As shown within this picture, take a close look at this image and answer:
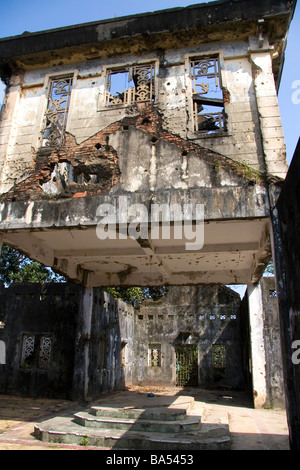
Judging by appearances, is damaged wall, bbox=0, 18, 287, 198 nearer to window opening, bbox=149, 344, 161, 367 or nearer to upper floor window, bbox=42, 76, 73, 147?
upper floor window, bbox=42, 76, 73, 147

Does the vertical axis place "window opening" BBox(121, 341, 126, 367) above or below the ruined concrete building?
below

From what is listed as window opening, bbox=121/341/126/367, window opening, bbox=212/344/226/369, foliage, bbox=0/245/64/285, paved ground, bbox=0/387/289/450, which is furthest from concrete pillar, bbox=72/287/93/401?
foliage, bbox=0/245/64/285

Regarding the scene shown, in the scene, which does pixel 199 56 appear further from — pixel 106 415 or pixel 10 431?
pixel 10 431

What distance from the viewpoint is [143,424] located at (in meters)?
6.43

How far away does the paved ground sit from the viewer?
597cm

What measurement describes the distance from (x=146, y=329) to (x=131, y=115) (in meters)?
13.2

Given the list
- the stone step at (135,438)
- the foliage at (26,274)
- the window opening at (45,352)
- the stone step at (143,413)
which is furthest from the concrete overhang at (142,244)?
the foliage at (26,274)

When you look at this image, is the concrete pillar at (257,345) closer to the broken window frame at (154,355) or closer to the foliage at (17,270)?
the broken window frame at (154,355)


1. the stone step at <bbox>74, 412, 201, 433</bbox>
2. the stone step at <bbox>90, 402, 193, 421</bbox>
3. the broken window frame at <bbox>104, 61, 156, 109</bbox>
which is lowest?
the stone step at <bbox>74, 412, 201, 433</bbox>

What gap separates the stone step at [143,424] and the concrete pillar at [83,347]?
145 inches

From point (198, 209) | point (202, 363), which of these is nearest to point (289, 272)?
point (198, 209)

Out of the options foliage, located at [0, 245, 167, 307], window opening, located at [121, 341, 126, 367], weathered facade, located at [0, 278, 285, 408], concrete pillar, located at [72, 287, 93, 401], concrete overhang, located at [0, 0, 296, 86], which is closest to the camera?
concrete overhang, located at [0, 0, 296, 86]

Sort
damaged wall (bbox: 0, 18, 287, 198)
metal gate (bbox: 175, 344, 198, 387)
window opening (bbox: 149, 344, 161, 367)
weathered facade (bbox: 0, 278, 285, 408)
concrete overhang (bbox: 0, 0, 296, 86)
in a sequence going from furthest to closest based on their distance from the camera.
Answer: window opening (bbox: 149, 344, 161, 367) < metal gate (bbox: 175, 344, 198, 387) < weathered facade (bbox: 0, 278, 285, 408) < concrete overhang (bbox: 0, 0, 296, 86) < damaged wall (bbox: 0, 18, 287, 198)

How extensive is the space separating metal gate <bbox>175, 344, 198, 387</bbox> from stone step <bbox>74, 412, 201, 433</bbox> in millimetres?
10823
